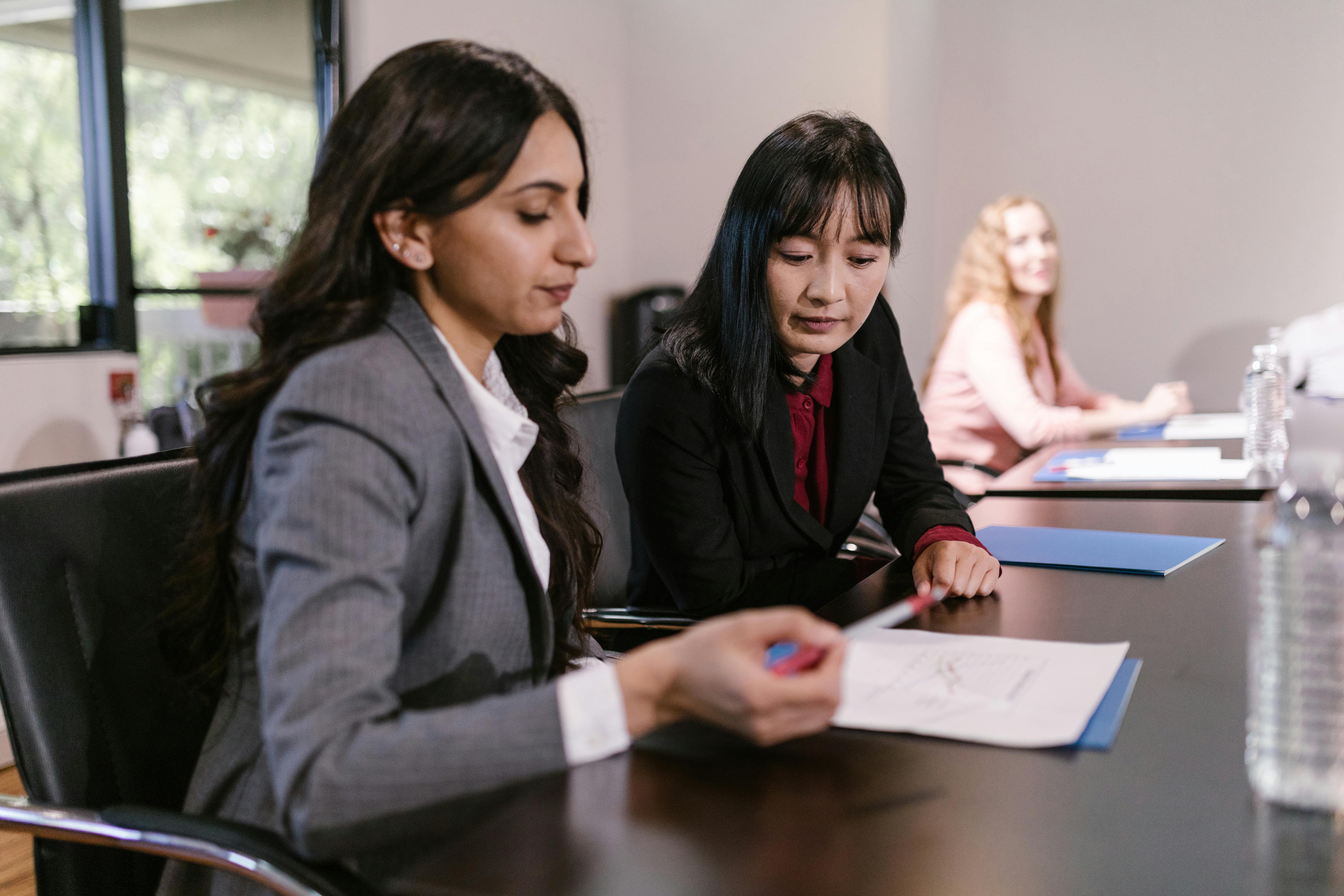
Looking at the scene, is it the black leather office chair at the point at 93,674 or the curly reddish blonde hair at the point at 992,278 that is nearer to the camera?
the black leather office chair at the point at 93,674

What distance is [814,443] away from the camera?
1.74 m

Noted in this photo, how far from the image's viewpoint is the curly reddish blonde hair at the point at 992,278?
332cm

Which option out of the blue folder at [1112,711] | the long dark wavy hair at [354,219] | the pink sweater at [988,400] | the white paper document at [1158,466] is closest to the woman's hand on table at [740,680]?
the blue folder at [1112,711]

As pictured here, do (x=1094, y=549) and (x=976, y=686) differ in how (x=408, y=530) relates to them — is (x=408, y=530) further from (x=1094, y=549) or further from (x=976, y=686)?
(x=1094, y=549)

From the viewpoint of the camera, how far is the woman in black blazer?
5.00 ft

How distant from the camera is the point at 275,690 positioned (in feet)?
2.47

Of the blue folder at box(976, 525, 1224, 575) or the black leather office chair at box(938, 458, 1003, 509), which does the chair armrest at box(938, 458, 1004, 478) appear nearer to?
the black leather office chair at box(938, 458, 1003, 509)

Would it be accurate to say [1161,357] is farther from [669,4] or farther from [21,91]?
[21,91]

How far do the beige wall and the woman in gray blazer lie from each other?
3547 mm

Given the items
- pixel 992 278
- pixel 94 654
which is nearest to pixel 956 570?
pixel 94 654

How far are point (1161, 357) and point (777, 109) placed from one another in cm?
197

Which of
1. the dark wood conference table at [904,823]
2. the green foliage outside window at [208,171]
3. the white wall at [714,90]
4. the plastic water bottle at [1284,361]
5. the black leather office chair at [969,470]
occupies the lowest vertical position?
the black leather office chair at [969,470]

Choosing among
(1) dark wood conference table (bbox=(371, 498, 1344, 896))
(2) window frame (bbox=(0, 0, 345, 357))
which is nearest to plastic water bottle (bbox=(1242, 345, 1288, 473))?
(1) dark wood conference table (bbox=(371, 498, 1344, 896))

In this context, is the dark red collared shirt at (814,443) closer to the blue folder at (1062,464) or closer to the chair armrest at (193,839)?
the blue folder at (1062,464)
